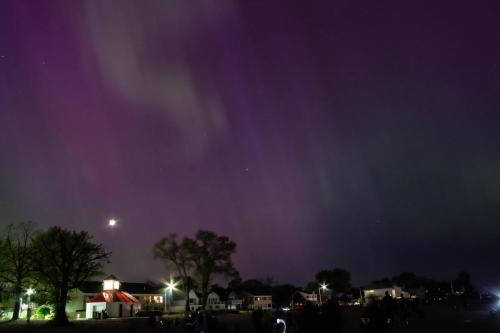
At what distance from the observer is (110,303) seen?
266ft

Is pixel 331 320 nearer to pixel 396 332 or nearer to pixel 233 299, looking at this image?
pixel 396 332

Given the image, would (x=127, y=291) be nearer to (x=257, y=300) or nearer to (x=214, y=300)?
(x=214, y=300)

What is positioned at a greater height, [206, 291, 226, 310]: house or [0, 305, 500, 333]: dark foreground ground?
[206, 291, 226, 310]: house

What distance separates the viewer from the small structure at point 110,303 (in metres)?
80.6

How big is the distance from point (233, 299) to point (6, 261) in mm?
97115

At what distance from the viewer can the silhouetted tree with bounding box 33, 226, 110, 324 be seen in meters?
56.0

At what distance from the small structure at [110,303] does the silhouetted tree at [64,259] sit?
73.9 ft

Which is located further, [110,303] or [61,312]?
[110,303]

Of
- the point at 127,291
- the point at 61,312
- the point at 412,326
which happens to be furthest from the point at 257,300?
the point at 412,326

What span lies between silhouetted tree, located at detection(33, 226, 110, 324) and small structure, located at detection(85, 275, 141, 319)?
22.5 metres

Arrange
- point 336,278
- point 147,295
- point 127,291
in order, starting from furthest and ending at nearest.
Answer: point 336,278
point 147,295
point 127,291

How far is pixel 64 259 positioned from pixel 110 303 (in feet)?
93.8

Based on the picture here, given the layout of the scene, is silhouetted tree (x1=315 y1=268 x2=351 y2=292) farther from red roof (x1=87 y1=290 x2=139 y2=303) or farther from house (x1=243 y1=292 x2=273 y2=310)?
red roof (x1=87 y1=290 x2=139 y2=303)

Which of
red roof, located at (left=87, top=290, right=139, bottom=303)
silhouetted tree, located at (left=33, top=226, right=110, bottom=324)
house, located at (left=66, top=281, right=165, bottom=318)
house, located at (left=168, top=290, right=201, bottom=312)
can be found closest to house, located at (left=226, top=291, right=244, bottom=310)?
house, located at (left=168, top=290, right=201, bottom=312)
